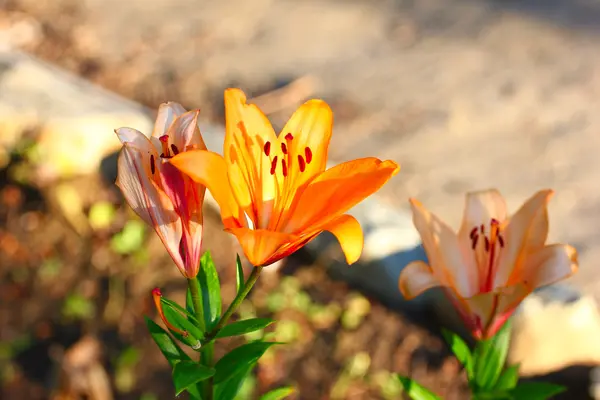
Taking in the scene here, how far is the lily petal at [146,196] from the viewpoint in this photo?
934 mm

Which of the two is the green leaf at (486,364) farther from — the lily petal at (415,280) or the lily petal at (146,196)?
the lily petal at (146,196)

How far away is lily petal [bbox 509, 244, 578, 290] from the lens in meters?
1.08

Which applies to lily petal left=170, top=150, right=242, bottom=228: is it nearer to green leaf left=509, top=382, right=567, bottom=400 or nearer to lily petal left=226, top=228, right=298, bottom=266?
lily petal left=226, top=228, right=298, bottom=266

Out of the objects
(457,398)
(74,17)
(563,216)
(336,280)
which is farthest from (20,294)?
(74,17)

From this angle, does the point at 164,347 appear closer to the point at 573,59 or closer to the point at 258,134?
the point at 258,134

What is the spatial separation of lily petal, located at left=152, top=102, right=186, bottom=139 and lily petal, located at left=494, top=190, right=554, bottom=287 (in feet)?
1.83

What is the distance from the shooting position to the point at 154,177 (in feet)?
3.11

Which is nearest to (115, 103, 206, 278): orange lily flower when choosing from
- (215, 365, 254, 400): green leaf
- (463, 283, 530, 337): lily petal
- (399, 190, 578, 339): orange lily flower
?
(215, 365, 254, 400): green leaf

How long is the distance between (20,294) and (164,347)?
170 cm

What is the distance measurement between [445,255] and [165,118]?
509 mm

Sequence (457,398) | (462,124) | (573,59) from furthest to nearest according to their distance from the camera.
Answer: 1. (573,59)
2. (462,124)
3. (457,398)

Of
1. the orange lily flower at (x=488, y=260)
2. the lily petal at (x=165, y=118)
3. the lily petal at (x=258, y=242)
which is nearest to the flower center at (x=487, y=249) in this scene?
the orange lily flower at (x=488, y=260)

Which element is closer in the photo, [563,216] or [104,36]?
[563,216]

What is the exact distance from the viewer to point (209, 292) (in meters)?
1.08
